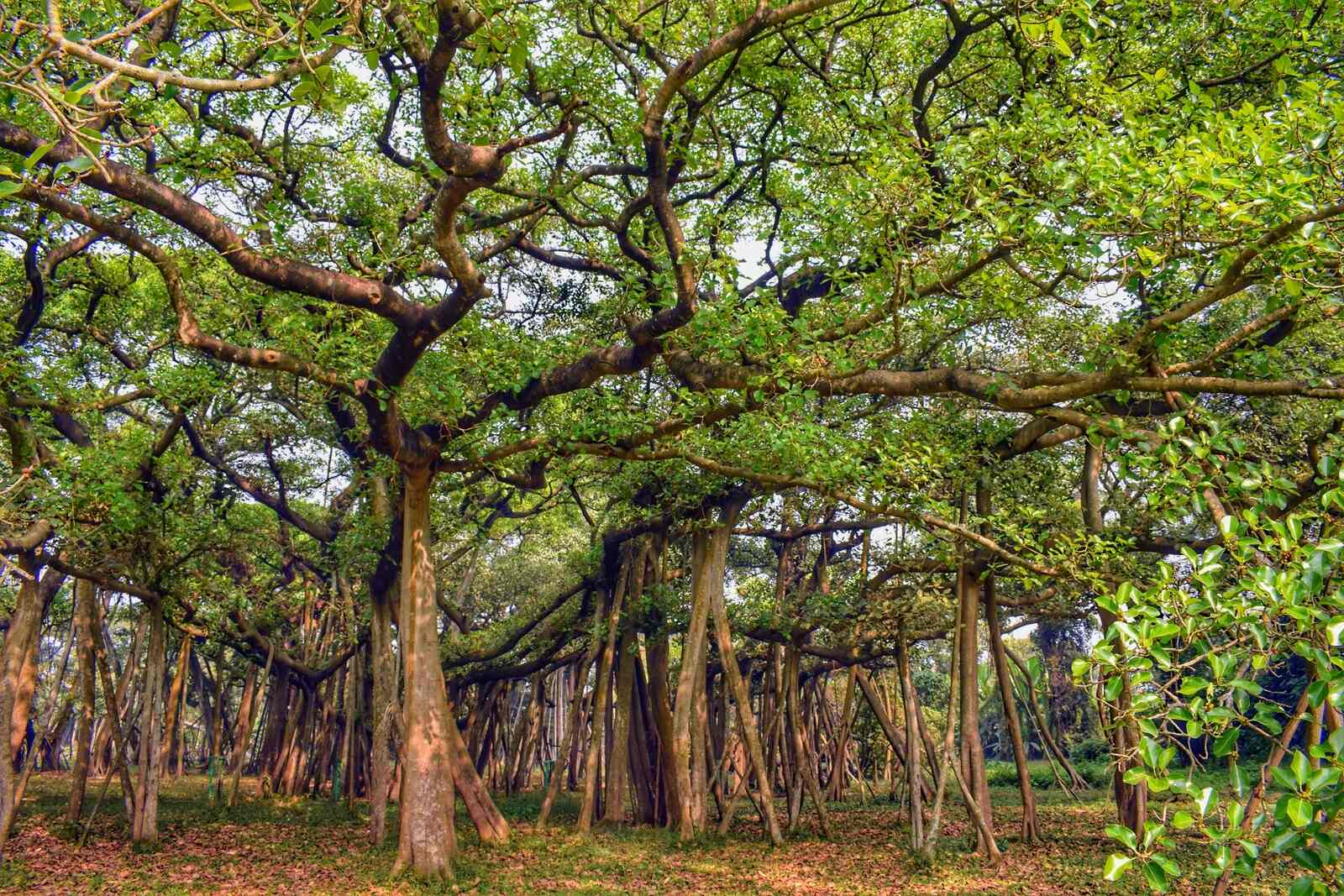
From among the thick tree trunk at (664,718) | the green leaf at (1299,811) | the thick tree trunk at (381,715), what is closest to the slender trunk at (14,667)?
the thick tree trunk at (381,715)

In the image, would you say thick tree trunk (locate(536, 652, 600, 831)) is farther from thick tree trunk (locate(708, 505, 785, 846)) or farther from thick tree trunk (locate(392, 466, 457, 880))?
thick tree trunk (locate(392, 466, 457, 880))

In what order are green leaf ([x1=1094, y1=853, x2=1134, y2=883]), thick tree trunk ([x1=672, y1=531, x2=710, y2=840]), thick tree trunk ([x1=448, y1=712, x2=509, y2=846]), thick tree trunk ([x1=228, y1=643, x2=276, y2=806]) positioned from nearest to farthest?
green leaf ([x1=1094, y1=853, x2=1134, y2=883])
thick tree trunk ([x1=448, y1=712, x2=509, y2=846])
thick tree trunk ([x1=672, y1=531, x2=710, y2=840])
thick tree trunk ([x1=228, y1=643, x2=276, y2=806])

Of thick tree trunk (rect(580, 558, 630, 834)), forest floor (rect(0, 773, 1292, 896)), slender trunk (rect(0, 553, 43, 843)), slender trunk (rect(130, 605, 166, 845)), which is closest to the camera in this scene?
forest floor (rect(0, 773, 1292, 896))

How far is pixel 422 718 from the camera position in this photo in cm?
963

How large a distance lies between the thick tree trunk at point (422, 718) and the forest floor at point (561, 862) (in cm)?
36

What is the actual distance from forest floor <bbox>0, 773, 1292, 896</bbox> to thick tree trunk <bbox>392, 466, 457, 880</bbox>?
36 centimetres

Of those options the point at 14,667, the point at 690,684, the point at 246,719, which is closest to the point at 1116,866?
the point at 690,684

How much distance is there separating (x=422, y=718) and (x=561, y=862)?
2.23 m

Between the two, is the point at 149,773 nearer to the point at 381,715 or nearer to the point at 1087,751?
the point at 381,715

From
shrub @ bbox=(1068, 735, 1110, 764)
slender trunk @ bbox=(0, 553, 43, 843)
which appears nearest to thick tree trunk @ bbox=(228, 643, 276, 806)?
slender trunk @ bbox=(0, 553, 43, 843)

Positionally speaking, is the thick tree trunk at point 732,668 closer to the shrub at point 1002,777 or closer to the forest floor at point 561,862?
the forest floor at point 561,862

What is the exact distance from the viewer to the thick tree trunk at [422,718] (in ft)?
29.7

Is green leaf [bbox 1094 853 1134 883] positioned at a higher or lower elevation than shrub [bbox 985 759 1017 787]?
higher

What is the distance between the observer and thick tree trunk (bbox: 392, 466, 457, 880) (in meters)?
9.04
